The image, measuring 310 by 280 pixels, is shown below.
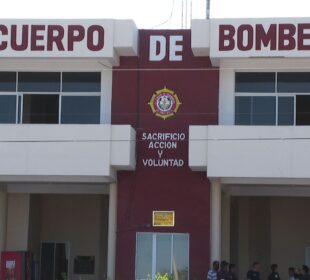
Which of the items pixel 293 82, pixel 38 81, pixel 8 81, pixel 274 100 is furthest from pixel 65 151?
pixel 293 82

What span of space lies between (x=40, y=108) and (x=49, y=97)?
447 millimetres

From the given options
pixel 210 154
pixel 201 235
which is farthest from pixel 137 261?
pixel 210 154

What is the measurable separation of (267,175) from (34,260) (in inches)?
363

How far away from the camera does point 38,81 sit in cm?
2450

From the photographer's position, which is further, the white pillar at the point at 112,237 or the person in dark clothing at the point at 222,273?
the white pillar at the point at 112,237

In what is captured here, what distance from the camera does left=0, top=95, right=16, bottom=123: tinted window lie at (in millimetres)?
24516

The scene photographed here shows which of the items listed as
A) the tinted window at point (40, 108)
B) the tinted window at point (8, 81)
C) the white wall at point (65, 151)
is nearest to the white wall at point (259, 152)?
the white wall at point (65, 151)

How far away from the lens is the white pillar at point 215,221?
2283cm

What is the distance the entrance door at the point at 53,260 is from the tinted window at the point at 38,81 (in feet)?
22.0

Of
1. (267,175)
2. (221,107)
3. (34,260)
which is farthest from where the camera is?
(34,260)

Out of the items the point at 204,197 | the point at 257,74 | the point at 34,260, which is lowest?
the point at 34,260

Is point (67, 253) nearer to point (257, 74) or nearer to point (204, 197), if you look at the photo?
point (204, 197)

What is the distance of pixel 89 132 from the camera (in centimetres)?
2261

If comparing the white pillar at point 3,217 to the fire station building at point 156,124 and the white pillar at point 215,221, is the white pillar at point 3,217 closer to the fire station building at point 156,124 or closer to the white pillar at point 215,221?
the fire station building at point 156,124
